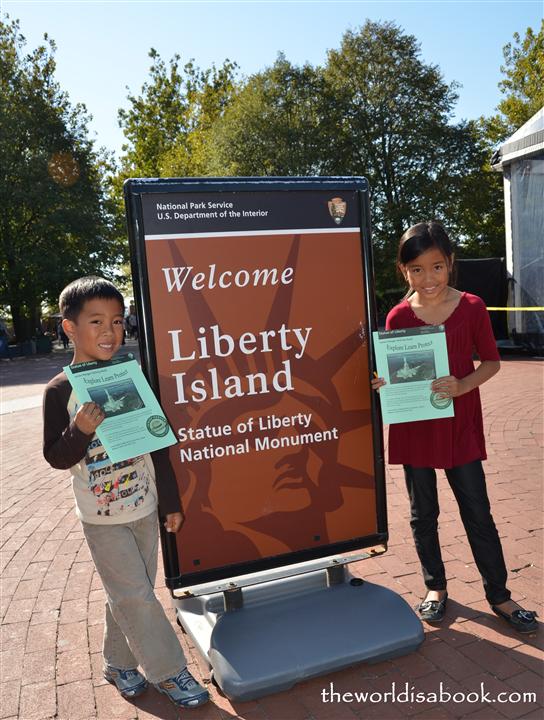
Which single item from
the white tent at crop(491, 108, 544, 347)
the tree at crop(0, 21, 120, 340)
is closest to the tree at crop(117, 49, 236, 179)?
the tree at crop(0, 21, 120, 340)

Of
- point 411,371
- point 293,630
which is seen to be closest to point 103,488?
point 293,630

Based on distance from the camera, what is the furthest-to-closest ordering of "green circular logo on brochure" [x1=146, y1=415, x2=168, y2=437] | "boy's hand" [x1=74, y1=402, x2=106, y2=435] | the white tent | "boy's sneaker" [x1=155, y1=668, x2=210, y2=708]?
the white tent
"boy's sneaker" [x1=155, y1=668, x2=210, y2=708]
"green circular logo on brochure" [x1=146, y1=415, x2=168, y2=437]
"boy's hand" [x1=74, y1=402, x2=106, y2=435]

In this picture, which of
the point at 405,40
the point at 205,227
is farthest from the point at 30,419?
the point at 405,40

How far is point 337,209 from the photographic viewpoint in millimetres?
2773

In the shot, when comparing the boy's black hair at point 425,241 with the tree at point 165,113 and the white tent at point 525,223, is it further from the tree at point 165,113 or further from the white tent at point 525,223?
the tree at point 165,113

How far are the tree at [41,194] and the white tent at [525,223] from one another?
2110cm

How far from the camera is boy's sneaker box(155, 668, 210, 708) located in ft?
8.21

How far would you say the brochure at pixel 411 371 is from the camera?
108 inches

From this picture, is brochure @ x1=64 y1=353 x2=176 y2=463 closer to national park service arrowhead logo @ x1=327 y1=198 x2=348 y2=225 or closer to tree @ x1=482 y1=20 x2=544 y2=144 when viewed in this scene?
national park service arrowhead logo @ x1=327 y1=198 x2=348 y2=225

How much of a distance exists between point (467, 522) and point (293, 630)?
1.00 meters

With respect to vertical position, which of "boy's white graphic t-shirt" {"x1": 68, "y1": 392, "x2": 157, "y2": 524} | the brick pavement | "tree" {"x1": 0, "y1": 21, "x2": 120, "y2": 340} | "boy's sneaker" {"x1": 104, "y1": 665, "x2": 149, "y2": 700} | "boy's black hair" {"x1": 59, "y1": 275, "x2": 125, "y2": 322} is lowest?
the brick pavement

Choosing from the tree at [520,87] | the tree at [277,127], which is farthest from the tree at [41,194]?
the tree at [520,87]

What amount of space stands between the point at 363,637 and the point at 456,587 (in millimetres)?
945

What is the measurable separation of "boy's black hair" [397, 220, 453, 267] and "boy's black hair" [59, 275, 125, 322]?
1.37m
